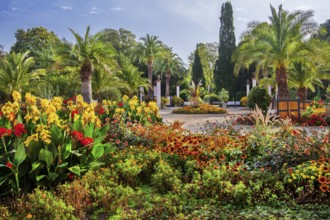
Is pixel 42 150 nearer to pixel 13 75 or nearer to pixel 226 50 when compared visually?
pixel 13 75

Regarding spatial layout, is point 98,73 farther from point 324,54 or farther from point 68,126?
point 68,126

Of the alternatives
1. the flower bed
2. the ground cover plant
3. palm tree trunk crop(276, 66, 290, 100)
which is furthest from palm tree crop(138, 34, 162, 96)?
the ground cover plant

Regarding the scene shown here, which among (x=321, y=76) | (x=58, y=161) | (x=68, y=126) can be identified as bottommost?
(x=58, y=161)

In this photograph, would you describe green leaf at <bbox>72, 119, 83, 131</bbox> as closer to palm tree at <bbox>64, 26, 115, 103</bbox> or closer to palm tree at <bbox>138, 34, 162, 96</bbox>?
palm tree at <bbox>64, 26, 115, 103</bbox>

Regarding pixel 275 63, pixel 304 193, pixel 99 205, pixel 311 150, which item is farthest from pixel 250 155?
pixel 275 63

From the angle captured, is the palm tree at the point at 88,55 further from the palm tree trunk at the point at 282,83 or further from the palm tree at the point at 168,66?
the palm tree at the point at 168,66

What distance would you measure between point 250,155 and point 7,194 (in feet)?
11.2

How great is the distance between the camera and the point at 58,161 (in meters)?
4.44

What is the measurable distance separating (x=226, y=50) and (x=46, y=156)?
3617 centimetres

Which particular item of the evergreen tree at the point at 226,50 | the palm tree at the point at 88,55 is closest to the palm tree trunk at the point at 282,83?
the palm tree at the point at 88,55

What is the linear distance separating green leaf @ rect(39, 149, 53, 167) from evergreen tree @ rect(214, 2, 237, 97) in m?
35.8

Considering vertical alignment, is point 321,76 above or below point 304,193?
above

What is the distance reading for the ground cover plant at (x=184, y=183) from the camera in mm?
3650

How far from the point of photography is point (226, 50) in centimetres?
3872
